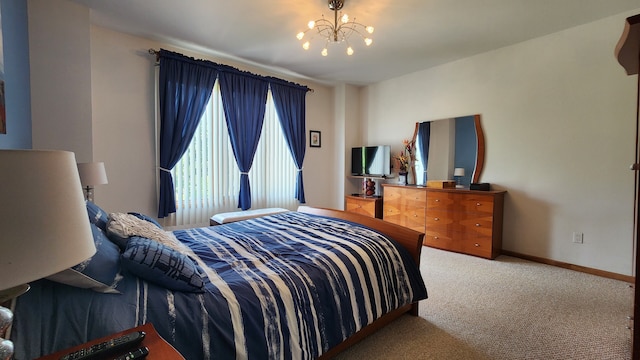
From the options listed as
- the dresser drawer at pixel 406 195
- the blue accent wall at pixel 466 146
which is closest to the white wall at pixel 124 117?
the dresser drawer at pixel 406 195

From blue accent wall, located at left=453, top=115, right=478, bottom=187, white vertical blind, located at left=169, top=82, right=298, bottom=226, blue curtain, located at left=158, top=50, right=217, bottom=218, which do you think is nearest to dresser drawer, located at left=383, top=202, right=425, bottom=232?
blue accent wall, located at left=453, top=115, right=478, bottom=187

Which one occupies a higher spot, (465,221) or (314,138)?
(314,138)

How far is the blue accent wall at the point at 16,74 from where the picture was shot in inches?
77.1

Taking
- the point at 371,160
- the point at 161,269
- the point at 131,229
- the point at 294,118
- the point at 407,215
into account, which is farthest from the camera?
the point at 371,160

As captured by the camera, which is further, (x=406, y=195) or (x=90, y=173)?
(x=406, y=195)

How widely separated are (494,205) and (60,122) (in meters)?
4.68

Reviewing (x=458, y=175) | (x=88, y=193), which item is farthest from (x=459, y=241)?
(x=88, y=193)

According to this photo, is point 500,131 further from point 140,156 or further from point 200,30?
point 140,156

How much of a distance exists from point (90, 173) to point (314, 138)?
3.37 m

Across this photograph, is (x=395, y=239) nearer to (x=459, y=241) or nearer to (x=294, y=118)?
(x=459, y=241)

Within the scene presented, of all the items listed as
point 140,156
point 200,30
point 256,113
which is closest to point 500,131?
point 256,113

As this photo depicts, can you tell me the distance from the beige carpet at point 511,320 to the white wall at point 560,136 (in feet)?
1.57

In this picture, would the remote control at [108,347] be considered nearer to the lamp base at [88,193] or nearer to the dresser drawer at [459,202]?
the lamp base at [88,193]

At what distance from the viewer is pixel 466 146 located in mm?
3920
